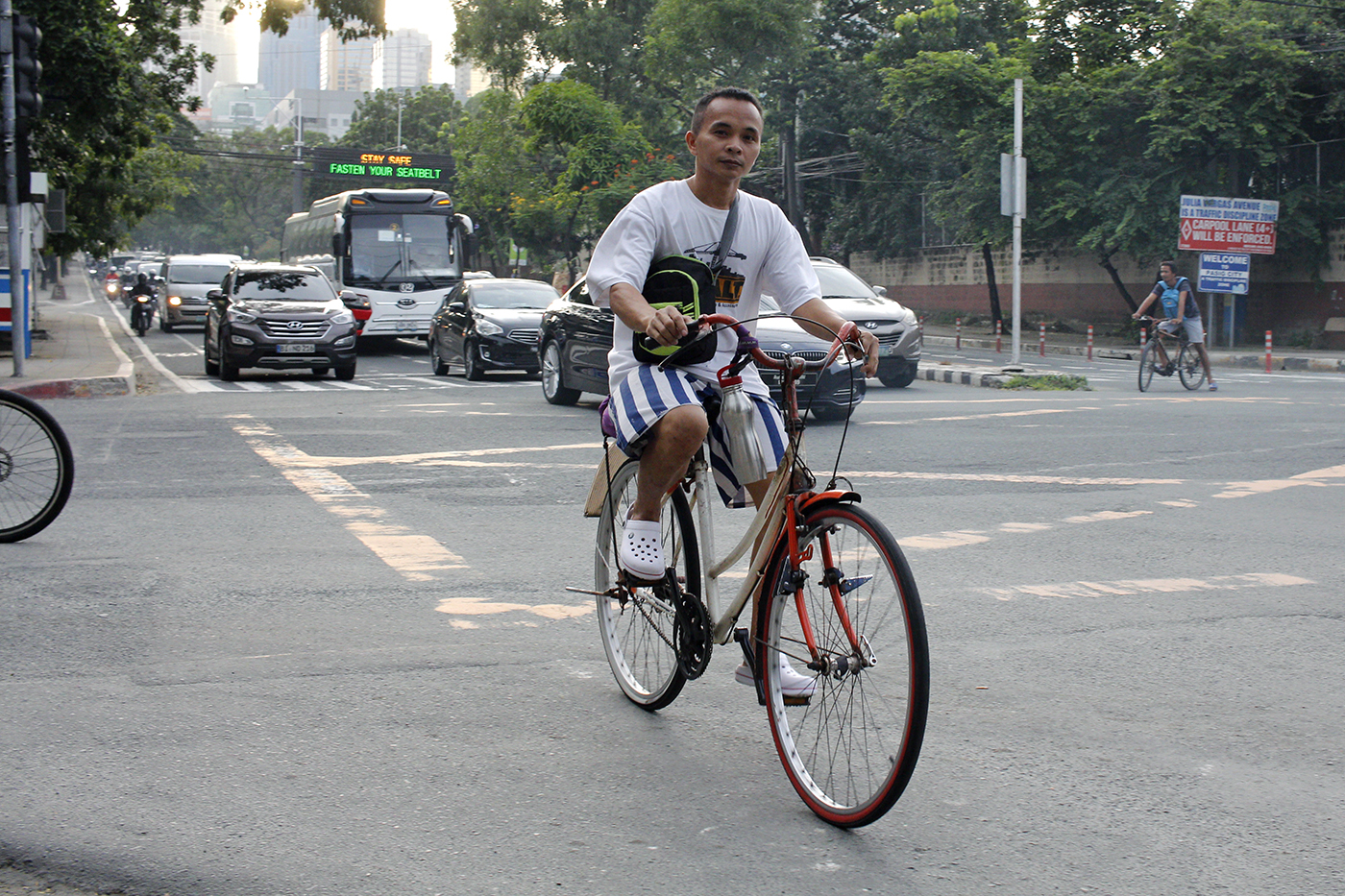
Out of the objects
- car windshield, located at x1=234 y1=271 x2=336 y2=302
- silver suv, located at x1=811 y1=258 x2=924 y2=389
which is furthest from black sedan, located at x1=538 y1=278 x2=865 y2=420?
car windshield, located at x1=234 y1=271 x2=336 y2=302

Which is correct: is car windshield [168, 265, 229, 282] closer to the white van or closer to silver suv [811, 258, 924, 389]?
the white van

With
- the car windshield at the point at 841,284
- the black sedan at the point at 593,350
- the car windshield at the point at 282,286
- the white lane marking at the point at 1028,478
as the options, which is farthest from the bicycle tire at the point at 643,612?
the car windshield at the point at 282,286

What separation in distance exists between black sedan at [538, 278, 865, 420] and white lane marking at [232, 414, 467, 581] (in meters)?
3.32

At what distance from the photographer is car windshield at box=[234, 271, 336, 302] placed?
20.0m

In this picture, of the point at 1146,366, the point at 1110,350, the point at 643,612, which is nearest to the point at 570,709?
the point at 643,612

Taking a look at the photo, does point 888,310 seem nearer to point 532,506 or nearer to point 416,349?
point 532,506

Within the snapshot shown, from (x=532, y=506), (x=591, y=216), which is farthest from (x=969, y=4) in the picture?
(x=532, y=506)

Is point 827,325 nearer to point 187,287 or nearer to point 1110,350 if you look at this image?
point 1110,350

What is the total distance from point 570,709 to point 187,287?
3280 cm

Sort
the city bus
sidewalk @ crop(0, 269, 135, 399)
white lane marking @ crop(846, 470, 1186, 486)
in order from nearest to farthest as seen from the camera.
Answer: white lane marking @ crop(846, 470, 1186, 486), sidewalk @ crop(0, 269, 135, 399), the city bus

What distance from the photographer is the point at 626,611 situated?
171 inches

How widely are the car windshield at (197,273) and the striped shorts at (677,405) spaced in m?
32.9

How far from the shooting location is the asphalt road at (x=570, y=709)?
3.10 m

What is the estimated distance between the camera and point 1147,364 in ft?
61.9
